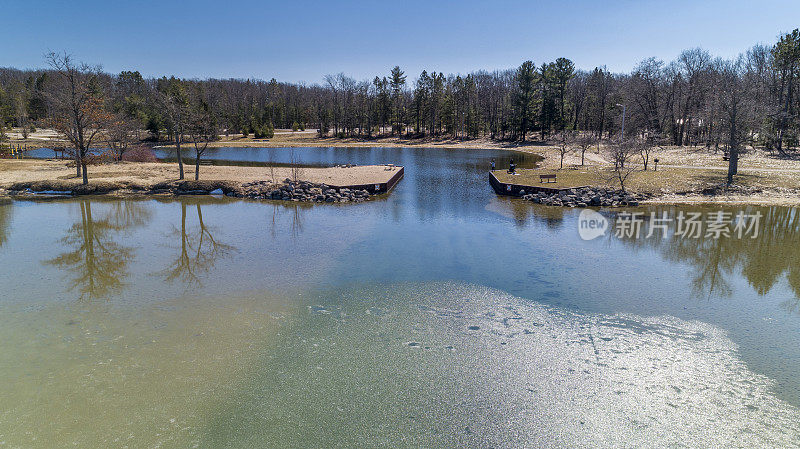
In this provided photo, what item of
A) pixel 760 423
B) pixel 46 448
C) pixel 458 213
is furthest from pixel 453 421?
pixel 458 213

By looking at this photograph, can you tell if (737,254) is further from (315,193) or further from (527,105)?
(527,105)

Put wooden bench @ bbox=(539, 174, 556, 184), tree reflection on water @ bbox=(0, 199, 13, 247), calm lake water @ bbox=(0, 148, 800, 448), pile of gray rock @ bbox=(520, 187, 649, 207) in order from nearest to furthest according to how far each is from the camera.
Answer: calm lake water @ bbox=(0, 148, 800, 448) < tree reflection on water @ bbox=(0, 199, 13, 247) < pile of gray rock @ bbox=(520, 187, 649, 207) < wooden bench @ bbox=(539, 174, 556, 184)

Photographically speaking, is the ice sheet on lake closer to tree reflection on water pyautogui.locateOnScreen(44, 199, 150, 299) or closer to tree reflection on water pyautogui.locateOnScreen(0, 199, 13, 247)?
tree reflection on water pyautogui.locateOnScreen(44, 199, 150, 299)

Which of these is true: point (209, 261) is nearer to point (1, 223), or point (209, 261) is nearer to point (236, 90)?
point (1, 223)

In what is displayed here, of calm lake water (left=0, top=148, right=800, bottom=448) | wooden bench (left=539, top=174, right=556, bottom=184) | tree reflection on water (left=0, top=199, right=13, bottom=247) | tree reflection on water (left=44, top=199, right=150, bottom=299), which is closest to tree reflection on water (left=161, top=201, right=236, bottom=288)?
calm lake water (left=0, top=148, right=800, bottom=448)

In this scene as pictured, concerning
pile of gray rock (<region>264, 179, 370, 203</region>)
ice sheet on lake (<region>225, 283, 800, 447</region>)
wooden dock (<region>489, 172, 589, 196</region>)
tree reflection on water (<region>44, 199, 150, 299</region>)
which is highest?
wooden dock (<region>489, 172, 589, 196</region>)

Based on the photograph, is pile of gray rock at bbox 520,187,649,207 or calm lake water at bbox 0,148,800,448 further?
pile of gray rock at bbox 520,187,649,207

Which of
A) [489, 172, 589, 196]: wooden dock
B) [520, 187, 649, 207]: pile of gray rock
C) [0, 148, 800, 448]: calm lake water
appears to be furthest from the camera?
[489, 172, 589, 196]: wooden dock

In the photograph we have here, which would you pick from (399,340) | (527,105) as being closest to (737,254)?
(399,340)
